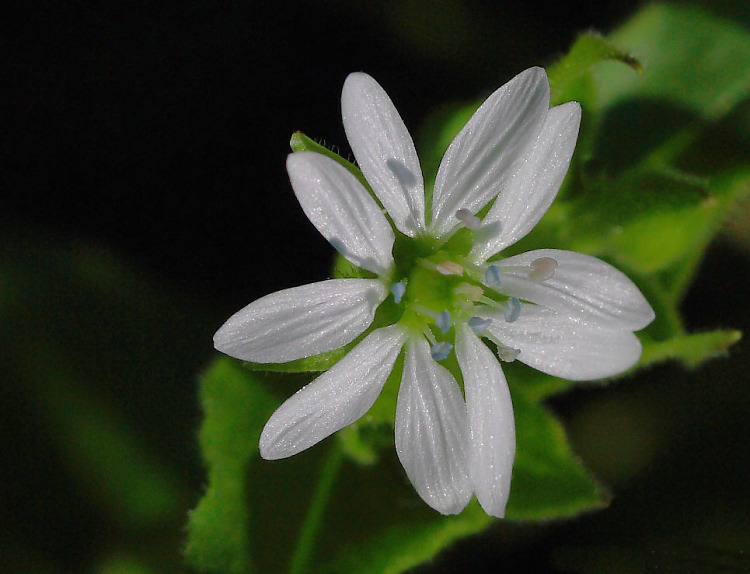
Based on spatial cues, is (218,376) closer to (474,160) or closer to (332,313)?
(332,313)

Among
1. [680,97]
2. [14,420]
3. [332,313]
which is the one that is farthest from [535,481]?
[14,420]

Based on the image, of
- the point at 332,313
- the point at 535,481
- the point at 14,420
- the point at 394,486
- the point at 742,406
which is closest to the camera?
the point at 332,313

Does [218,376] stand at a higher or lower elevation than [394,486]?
higher

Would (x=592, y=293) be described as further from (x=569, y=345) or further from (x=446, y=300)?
(x=446, y=300)

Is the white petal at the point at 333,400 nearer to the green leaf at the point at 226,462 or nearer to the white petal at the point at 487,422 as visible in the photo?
the white petal at the point at 487,422

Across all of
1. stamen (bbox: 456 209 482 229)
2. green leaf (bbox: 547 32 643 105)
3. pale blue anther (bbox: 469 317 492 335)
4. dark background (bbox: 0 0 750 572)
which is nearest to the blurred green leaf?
green leaf (bbox: 547 32 643 105)

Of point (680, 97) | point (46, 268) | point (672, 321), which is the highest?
point (46, 268)
